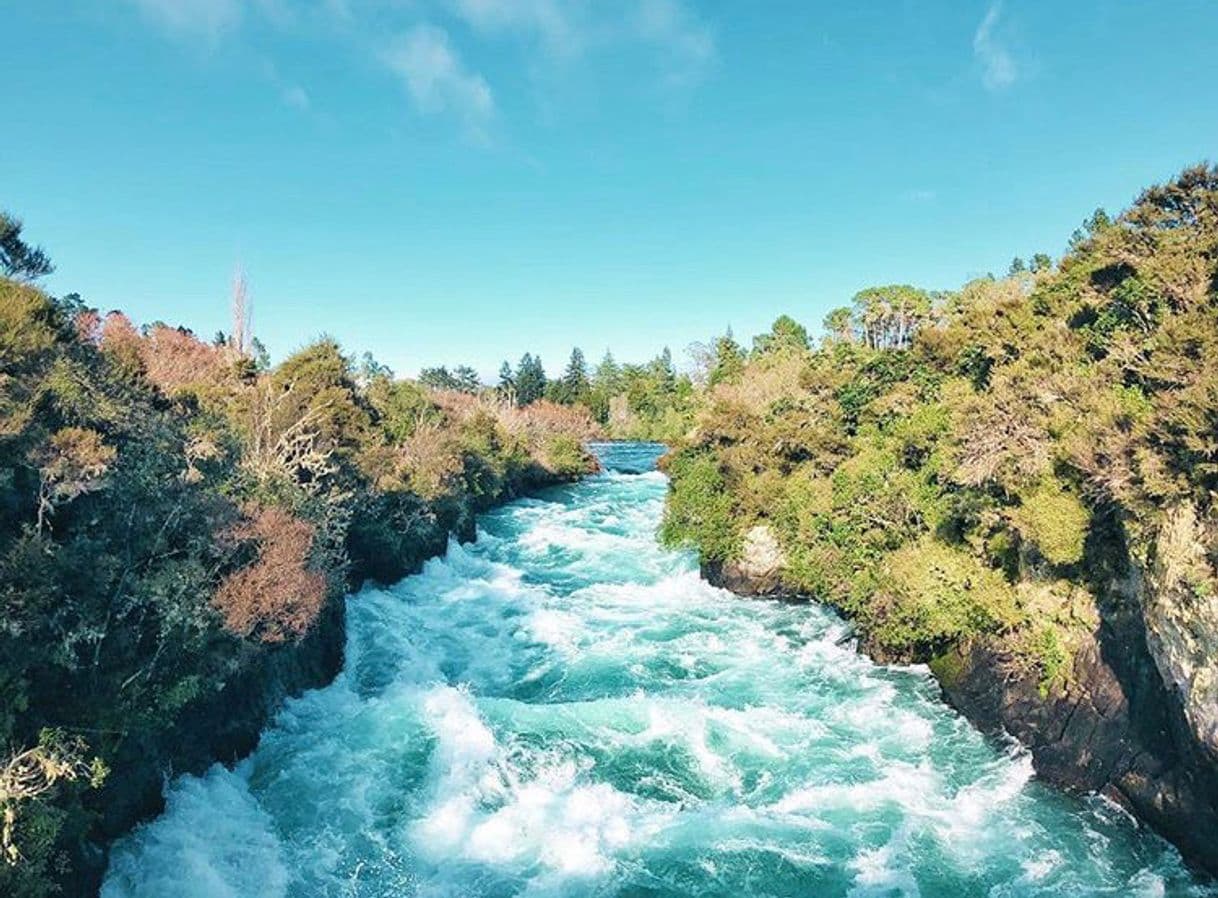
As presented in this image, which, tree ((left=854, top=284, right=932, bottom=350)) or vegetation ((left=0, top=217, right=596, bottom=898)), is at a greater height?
tree ((left=854, top=284, right=932, bottom=350))

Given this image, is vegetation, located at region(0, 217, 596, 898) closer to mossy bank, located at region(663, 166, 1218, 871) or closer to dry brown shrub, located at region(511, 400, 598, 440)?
mossy bank, located at region(663, 166, 1218, 871)

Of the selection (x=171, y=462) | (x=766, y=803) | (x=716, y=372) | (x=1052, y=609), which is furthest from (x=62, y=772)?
Result: (x=716, y=372)

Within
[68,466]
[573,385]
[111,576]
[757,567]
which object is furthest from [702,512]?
[573,385]

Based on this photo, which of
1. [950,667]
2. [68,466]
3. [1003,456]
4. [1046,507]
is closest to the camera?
[68,466]

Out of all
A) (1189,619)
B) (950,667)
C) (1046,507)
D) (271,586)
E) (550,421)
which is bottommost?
(950,667)

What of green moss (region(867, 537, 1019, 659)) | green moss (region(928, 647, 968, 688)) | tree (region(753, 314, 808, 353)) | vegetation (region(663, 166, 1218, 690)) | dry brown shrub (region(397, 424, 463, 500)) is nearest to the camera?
vegetation (region(663, 166, 1218, 690))

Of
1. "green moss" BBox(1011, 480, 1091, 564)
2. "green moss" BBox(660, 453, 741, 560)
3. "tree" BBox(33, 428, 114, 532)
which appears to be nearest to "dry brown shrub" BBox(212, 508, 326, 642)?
"tree" BBox(33, 428, 114, 532)

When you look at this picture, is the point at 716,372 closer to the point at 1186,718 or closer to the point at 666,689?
the point at 666,689

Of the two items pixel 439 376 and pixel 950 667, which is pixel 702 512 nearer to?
pixel 950 667
